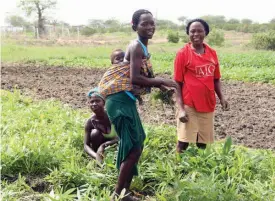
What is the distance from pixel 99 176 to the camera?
366 centimetres

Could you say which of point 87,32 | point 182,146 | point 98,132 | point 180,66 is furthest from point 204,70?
point 87,32

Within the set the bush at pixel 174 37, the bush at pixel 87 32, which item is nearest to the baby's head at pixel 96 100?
the bush at pixel 174 37

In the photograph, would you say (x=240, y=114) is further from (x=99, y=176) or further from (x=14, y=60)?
(x=14, y=60)

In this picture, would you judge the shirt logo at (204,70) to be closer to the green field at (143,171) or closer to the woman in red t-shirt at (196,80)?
the woman in red t-shirt at (196,80)

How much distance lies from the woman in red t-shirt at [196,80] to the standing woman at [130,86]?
64 centimetres

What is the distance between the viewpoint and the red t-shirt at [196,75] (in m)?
3.67

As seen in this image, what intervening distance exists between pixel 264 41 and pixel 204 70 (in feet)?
78.2

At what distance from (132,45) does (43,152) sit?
1695 millimetres

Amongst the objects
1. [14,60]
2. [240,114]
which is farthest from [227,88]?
[14,60]

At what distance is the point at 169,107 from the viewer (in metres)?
7.65

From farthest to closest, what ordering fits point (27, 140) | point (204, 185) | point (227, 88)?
point (227, 88), point (27, 140), point (204, 185)

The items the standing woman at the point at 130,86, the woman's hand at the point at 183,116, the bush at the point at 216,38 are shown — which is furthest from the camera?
the bush at the point at 216,38

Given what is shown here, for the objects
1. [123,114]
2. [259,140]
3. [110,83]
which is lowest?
[259,140]

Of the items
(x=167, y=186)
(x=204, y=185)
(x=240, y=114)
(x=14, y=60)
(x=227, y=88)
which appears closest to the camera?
(x=204, y=185)
